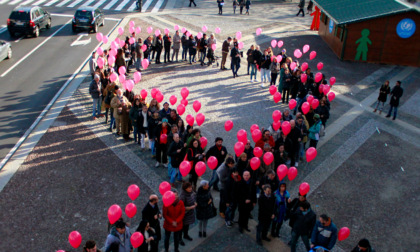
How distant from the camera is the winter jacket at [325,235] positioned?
7.81 m

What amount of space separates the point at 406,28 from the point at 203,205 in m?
18.5

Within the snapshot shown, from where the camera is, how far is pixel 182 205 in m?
8.11

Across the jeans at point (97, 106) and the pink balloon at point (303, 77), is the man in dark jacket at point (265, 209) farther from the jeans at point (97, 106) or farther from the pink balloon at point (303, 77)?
the jeans at point (97, 106)

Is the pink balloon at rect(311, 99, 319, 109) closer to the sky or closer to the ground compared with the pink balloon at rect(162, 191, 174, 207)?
closer to the ground

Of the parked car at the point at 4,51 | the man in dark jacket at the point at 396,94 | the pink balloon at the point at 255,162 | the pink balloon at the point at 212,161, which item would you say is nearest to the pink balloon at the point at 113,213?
the pink balloon at the point at 212,161

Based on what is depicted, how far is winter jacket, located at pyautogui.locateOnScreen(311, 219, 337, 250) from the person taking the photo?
307 inches

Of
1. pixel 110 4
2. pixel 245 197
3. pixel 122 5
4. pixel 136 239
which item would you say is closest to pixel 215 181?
pixel 245 197

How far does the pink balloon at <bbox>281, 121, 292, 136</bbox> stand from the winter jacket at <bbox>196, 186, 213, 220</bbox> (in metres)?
3.67

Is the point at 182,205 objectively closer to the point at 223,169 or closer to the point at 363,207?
the point at 223,169

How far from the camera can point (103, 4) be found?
3656 cm

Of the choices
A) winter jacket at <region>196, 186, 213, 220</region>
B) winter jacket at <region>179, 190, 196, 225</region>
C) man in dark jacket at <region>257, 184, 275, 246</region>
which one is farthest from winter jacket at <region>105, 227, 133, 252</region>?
man in dark jacket at <region>257, 184, 275, 246</region>

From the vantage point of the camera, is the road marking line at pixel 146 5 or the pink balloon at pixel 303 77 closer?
the pink balloon at pixel 303 77

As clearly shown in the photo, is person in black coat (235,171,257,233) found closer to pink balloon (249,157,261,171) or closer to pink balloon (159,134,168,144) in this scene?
pink balloon (249,157,261,171)

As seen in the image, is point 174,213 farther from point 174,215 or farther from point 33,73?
point 33,73
